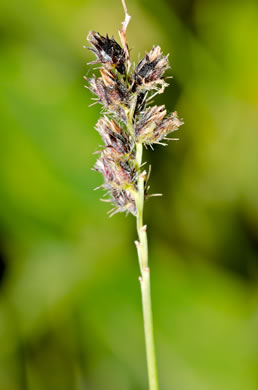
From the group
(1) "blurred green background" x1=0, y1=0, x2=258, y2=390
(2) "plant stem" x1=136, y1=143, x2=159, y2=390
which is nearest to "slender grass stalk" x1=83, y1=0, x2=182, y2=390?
(2) "plant stem" x1=136, y1=143, x2=159, y2=390

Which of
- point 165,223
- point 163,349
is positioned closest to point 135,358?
point 163,349

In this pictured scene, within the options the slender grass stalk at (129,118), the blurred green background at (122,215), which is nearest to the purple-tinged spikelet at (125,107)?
the slender grass stalk at (129,118)

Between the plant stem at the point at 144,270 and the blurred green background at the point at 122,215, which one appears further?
the blurred green background at the point at 122,215

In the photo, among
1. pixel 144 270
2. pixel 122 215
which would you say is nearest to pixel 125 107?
pixel 144 270

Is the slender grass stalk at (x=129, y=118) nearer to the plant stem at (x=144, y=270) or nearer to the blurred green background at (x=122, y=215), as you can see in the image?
the plant stem at (x=144, y=270)

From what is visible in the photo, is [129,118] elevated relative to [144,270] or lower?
elevated

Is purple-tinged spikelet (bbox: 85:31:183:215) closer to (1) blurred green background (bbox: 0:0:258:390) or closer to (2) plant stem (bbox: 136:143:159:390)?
(2) plant stem (bbox: 136:143:159:390)

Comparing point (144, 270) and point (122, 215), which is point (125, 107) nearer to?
Answer: point (144, 270)
